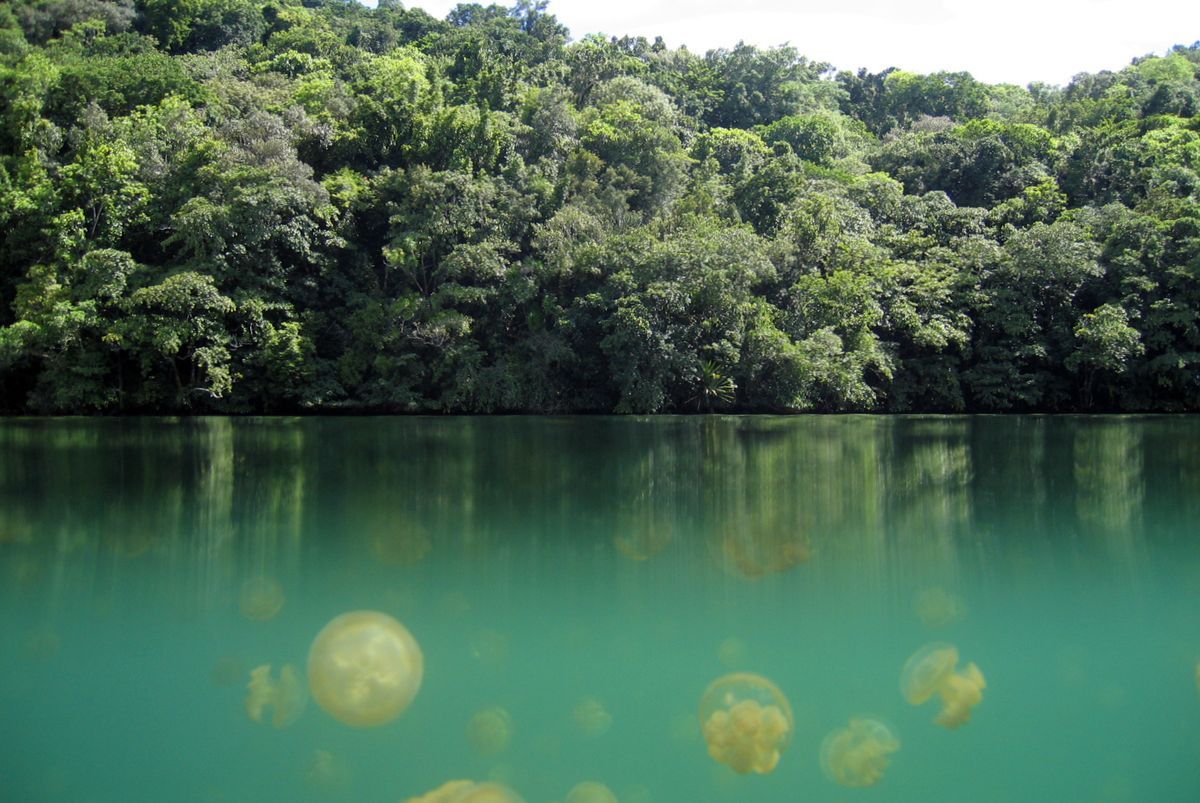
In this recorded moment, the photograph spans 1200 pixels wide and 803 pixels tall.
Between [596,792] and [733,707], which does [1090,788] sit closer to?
[733,707]

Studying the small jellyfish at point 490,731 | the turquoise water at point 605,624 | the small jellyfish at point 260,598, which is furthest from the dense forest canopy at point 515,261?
the small jellyfish at point 490,731

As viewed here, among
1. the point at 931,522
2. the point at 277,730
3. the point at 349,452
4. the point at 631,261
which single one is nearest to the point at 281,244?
the point at 631,261

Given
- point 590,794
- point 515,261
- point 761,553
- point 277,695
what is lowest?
point 590,794

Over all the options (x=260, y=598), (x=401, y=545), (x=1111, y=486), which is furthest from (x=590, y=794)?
(x=1111, y=486)

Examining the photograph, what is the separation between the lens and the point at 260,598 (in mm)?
5066

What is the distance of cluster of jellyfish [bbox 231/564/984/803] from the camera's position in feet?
10.4


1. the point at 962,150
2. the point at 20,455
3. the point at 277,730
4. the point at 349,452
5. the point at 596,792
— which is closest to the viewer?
the point at 596,792

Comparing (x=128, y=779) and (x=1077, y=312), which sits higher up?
(x=1077, y=312)

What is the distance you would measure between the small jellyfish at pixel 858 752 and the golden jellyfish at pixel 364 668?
1587 mm

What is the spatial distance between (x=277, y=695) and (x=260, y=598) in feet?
4.86

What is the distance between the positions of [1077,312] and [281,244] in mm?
21894

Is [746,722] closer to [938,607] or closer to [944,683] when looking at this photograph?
[944,683]

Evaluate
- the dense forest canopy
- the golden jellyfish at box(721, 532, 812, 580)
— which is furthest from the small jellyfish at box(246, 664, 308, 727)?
the dense forest canopy

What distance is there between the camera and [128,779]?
3.10 meters
